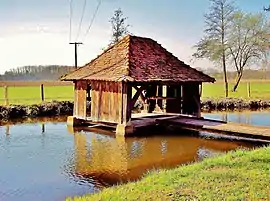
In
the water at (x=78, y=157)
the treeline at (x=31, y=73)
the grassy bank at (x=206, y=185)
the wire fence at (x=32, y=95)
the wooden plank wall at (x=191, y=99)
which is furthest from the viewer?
the treeline at (x=31, y=73)

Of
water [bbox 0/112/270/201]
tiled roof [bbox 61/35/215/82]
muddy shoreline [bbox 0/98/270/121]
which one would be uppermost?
tiled roof [bbox 61/35/215/82]

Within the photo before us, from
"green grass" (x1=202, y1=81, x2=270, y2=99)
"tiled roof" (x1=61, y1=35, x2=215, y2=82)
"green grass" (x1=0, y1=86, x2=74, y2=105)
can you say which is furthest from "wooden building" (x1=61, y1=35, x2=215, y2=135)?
"green grass" (x1=202, y1=81, x2=270, y2=99)

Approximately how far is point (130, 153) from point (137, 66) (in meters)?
5.07

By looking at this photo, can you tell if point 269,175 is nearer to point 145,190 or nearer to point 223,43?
point 145,190

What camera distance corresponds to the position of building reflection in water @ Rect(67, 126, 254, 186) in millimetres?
9547

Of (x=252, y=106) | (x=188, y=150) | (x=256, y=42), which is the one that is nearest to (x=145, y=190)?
(x=188, y=150)

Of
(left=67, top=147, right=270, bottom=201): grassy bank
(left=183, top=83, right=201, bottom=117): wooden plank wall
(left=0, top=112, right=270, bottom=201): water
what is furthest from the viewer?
(left=183, top=83, right=201, bottom=117): wooden plank wall

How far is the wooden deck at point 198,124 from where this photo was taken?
1358 centimetres

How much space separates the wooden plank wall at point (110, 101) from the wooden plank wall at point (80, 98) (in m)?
A: 0.76

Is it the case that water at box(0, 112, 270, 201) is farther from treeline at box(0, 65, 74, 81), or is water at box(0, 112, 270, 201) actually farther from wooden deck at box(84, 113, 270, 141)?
treeline at box(0, 65, 74, 81)

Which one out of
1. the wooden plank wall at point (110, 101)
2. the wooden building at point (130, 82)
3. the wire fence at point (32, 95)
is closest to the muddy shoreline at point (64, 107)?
the wire fence at point (32, 95)

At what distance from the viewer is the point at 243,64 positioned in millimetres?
36312

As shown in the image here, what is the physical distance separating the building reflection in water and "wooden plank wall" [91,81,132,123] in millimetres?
953

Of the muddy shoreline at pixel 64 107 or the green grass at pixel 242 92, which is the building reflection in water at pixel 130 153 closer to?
the muddy shoreline at pixel 64 107
